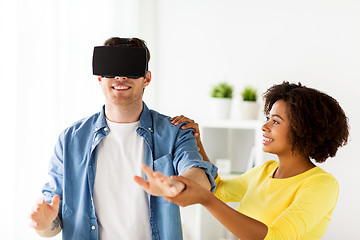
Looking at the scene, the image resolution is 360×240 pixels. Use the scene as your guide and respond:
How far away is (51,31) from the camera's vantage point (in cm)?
265

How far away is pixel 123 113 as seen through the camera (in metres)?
1.78

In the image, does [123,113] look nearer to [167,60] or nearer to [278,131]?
[278,131]

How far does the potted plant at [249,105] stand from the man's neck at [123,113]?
51.8 inches

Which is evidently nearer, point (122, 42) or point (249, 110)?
point (122, 42)

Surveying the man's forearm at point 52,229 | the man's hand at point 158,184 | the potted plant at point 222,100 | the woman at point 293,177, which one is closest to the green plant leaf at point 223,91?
the potted plant at point 222,100

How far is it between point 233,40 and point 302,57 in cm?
56

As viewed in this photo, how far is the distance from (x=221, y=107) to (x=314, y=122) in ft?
4.91

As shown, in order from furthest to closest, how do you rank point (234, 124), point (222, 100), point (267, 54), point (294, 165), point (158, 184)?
1. point (267, 54)
2. point (222, 100)
3. point (234, 124)
4. point (294, 165)
5. point (158, 184)

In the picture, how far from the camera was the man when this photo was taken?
1673 mm

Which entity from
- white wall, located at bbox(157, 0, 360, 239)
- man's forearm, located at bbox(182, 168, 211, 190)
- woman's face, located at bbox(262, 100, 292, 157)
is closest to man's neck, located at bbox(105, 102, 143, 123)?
man's forearm, located at bbox(182, 168, 211, 190)

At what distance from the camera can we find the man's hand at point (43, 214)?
1.57 meters

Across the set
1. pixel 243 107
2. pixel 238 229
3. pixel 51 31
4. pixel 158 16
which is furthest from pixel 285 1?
pixel 238 229

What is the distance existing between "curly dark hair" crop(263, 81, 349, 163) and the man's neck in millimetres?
563

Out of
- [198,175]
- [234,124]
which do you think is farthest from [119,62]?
[234,124]
